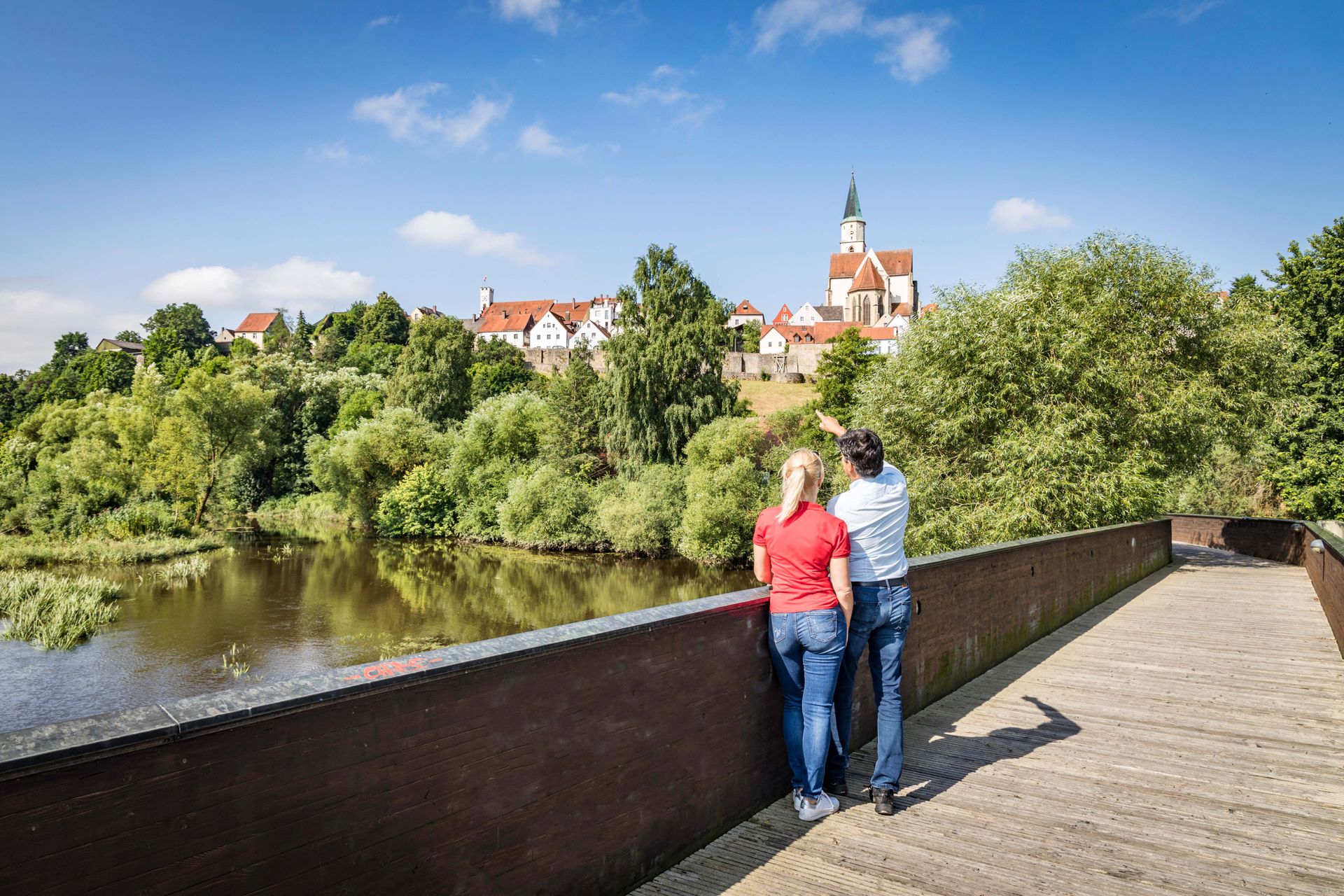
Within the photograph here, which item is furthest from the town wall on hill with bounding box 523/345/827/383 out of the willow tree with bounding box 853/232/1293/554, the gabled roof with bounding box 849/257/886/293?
the willow tree with bounding box 853/232/1293/554

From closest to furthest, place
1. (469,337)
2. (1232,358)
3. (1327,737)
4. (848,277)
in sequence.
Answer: (1327,737)
(1232,358)
(469,337)
(848,277)

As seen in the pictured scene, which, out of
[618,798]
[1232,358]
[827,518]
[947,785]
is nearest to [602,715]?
[618,798]

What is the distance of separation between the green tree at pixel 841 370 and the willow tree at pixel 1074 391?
99.9 ft

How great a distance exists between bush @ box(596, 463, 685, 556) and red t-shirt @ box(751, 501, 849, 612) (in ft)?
100

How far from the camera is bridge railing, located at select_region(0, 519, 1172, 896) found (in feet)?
6.09

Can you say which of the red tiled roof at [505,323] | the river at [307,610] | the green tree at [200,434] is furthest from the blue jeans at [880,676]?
the red tiled roof at [505,323]

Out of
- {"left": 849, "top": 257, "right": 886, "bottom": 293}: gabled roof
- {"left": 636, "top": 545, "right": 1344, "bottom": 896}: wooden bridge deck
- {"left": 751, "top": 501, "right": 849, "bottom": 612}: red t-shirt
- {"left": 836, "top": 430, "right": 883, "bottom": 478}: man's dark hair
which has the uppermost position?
{"left": 849, "top": 257, "right": 886, "bottom": 293}: gabled roof

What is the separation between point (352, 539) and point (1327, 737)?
41.0 m

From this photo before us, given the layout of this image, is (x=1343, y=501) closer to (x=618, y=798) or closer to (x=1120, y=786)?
(x=1120, y=786)

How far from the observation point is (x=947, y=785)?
4438 mm

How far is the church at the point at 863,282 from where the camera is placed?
110 meters

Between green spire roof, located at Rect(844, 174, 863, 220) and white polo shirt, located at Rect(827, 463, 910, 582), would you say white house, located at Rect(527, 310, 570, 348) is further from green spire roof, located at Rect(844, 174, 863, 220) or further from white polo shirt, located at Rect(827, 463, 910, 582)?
white polo shirt, located at Rect(827, 463, 910, 582)

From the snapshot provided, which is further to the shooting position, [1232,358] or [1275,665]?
[1232,358]

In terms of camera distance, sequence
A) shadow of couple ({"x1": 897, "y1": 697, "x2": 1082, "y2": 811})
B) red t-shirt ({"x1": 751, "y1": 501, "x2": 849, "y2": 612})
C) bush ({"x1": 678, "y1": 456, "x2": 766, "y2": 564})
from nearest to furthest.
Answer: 1. red t-shirt ({"x1": 751, "y1": 501, "x2": 849, "y2": 612})
2. shadow of couple ({"x1": 897, "y1": 697, "x2": 1082, "y2": 811})
3. bush ({"x1": 678, "y1": 456, "x2": 766, "y2": 564})
